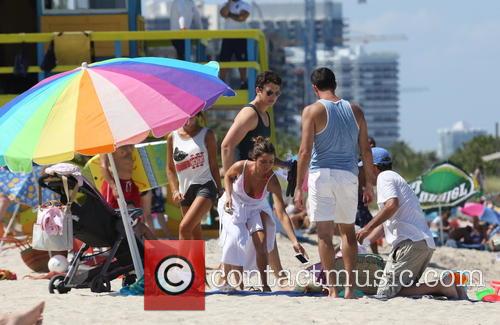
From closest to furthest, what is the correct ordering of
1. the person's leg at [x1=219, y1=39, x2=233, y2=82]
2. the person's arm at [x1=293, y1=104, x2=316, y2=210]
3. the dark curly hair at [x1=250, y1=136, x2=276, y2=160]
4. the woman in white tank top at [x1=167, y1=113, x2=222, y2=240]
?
the person's arm at [x1=293, y1=104, x2=316, y2=210] < the dark curly hair at [x1=250, y1=136, x2=276, y2=160] < the woman in white tank top at [x1=167, y1=113, x2=222, y2=240] < the person's leg at [x1=219, y1=39, x2=233, y2=82]

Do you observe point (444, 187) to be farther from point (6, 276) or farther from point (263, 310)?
point (263, 310)

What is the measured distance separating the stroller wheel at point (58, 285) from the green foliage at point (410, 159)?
207ft

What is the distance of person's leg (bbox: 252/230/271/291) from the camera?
9.94m

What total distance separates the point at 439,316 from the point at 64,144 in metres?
2.83

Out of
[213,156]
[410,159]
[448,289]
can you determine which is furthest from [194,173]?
[410,159]

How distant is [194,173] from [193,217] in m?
0.38

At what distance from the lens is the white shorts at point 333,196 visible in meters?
9.30


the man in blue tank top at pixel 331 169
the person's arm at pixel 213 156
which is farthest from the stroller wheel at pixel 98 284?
the man in blue tank top at pixel 331 169

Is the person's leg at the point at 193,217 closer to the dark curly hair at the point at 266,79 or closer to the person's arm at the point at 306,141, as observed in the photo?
the dark curly hair at the point at 266,79

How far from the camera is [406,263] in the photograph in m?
9.61

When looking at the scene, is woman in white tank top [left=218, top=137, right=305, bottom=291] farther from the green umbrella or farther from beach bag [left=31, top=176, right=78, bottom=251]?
the green umbrella

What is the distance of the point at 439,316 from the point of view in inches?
332

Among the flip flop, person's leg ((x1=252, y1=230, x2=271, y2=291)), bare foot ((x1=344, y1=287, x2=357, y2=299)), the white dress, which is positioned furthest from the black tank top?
the flip flop

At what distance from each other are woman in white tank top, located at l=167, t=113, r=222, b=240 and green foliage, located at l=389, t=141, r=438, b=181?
62.7 meters
